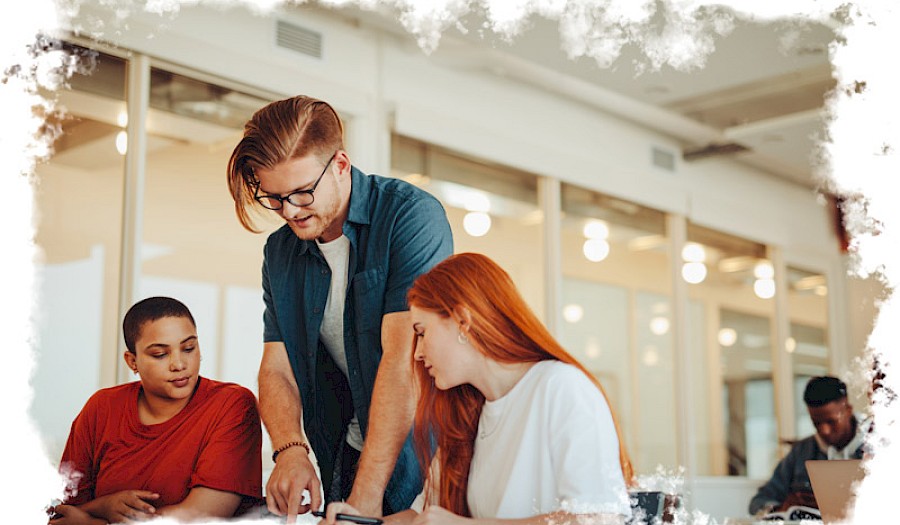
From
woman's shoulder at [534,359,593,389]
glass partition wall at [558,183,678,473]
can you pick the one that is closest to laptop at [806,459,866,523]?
woman's shoulder at [534,359,593,389]

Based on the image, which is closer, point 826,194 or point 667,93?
point 667,93

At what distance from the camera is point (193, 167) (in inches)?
149

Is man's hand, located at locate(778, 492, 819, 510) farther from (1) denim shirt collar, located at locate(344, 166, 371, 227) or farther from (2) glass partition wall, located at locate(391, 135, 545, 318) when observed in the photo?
(1) denim shirt collar, located at locate(344, 166, 371, 227)

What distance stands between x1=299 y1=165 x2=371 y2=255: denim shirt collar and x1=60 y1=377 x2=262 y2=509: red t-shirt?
1.56 feet

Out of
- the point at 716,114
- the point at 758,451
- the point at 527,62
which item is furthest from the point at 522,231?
the point at 758,451

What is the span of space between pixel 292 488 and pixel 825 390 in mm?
3200

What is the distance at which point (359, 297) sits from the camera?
7.81 ft

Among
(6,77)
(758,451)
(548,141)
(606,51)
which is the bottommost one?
(758,451)

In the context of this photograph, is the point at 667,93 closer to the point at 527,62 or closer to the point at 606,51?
the point at 527,62

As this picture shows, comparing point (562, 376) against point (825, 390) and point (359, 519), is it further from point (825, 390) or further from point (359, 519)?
point (825, 390)

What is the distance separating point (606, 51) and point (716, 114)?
12.1 ft

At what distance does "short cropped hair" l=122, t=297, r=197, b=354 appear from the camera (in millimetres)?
2234

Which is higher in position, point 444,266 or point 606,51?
point 606,51

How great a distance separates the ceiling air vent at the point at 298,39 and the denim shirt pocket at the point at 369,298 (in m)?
2.15
